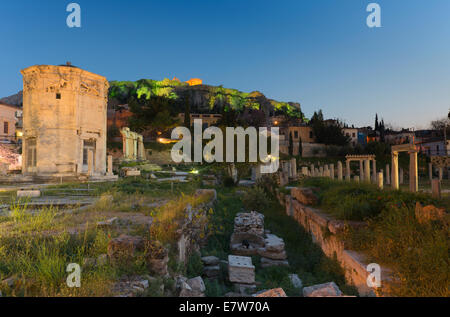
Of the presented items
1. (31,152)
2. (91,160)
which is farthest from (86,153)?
(31,152)

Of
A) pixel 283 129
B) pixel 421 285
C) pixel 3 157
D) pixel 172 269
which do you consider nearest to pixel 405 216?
pixel 421 285

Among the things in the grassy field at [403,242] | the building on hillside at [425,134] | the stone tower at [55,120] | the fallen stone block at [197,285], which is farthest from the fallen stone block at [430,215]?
the building on hillside at [425,134]

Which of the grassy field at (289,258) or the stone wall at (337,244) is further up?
the stone wall at (337,244)

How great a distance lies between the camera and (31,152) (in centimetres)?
1923

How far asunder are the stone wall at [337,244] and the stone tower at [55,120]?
1735 cm

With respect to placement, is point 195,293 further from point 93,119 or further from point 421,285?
point 93,119

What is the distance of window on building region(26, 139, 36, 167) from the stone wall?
800 inches

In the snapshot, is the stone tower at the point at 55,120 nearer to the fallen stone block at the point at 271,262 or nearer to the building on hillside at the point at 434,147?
the fallen stone block at the point at 271,262

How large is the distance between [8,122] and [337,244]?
145ft

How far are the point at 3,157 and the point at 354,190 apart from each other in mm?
34632

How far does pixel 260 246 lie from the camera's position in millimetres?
6852

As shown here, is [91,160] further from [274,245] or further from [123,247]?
[123,247]

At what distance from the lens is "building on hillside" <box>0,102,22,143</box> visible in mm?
32875

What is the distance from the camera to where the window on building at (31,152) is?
19.1 meters
